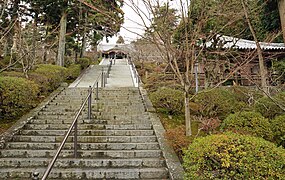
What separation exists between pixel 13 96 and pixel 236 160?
558 centimetres

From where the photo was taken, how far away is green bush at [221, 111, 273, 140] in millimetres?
5236

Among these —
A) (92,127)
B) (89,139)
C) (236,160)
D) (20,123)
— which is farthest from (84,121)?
(236,160)

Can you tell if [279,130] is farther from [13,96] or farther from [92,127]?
[13,96]

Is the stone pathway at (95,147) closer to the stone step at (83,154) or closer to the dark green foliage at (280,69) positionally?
the stone step at (83,154)

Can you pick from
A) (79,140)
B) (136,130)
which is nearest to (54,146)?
(79,140)

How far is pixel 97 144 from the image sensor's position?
539 centimetres

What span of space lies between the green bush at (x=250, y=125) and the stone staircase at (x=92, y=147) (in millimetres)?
1771

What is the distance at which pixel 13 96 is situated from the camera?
20.6 feet

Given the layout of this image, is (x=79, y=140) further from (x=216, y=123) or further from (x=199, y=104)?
(x=199, y=104)

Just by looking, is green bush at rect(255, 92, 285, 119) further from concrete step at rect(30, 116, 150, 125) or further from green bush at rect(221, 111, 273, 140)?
concrete step at rect(30, 116, 150, 125)

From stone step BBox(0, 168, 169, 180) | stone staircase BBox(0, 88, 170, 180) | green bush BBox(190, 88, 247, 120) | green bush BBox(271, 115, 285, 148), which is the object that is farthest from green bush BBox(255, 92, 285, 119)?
stone step BBox(0, 168, 169, 180)

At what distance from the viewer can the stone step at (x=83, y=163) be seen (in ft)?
15.2

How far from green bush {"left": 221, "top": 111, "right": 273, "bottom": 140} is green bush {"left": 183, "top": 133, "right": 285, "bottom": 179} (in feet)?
5.90

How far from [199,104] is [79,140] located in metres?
3.82
